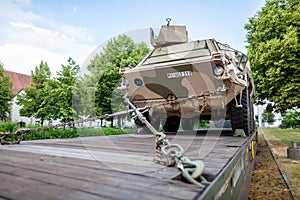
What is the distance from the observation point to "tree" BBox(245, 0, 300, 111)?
848 cm

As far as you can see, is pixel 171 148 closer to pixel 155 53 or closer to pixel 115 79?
pixel 155 53

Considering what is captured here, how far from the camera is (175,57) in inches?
182

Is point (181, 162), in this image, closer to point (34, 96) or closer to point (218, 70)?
point (218, 70)

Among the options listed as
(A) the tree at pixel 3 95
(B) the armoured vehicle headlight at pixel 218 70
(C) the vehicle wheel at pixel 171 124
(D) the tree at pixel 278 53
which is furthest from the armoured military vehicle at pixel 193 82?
(A) the tree at pixel 3 95

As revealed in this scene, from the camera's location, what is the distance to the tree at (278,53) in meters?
8.48

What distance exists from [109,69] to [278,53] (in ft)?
32.1

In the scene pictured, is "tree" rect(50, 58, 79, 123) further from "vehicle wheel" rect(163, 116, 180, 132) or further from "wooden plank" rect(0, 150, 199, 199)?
"wooden plank" rect(0, 150, 199, 199)

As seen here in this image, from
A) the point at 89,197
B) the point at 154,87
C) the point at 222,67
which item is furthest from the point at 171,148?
the point at 154,87

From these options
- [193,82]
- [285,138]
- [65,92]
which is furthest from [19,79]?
[193,82]

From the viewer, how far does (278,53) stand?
8734 millimetres

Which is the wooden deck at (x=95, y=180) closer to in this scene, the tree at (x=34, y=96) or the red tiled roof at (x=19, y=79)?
the tree at (x=34, y=96)

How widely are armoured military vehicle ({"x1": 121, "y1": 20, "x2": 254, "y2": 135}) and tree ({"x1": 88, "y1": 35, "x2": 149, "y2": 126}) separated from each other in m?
9.69

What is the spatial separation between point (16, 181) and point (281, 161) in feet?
22.0

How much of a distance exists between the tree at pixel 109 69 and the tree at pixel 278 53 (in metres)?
7.36
